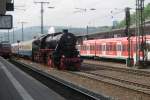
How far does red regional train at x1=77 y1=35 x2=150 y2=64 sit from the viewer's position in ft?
141

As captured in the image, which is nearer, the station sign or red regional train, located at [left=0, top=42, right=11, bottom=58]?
the station sign

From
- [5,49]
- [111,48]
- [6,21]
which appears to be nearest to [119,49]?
[111,48]

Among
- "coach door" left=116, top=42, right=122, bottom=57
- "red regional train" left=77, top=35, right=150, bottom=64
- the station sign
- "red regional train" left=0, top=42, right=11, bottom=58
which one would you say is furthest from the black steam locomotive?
"red regional train" left=0, top=42, right=11, bottom=58

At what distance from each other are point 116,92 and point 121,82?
5495 millimetres

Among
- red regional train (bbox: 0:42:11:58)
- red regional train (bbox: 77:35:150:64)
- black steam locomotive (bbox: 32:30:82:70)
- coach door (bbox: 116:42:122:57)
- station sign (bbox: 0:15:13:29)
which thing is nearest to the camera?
black steam locomotive (bbox: 32:30:82:70)

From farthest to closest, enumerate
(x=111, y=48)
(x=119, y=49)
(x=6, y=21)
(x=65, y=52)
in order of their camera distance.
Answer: (x=111, y=48)
(x=119, y=49)
(x=6, y=21)
(x=65, y=52)

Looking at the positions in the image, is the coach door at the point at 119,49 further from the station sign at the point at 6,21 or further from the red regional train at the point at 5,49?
the red regional train at the point at 5,49

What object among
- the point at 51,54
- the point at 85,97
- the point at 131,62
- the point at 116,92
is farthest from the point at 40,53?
the point at 85,97

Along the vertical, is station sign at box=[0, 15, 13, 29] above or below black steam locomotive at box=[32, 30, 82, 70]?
above

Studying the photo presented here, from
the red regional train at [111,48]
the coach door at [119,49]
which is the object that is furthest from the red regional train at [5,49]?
the coach door at [119,49]

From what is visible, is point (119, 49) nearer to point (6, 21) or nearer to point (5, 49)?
point (6, 21)

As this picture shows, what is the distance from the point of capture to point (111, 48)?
50.0 meters

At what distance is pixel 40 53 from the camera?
43.2m

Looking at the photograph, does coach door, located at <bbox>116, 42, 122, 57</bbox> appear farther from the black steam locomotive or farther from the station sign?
the station sign
